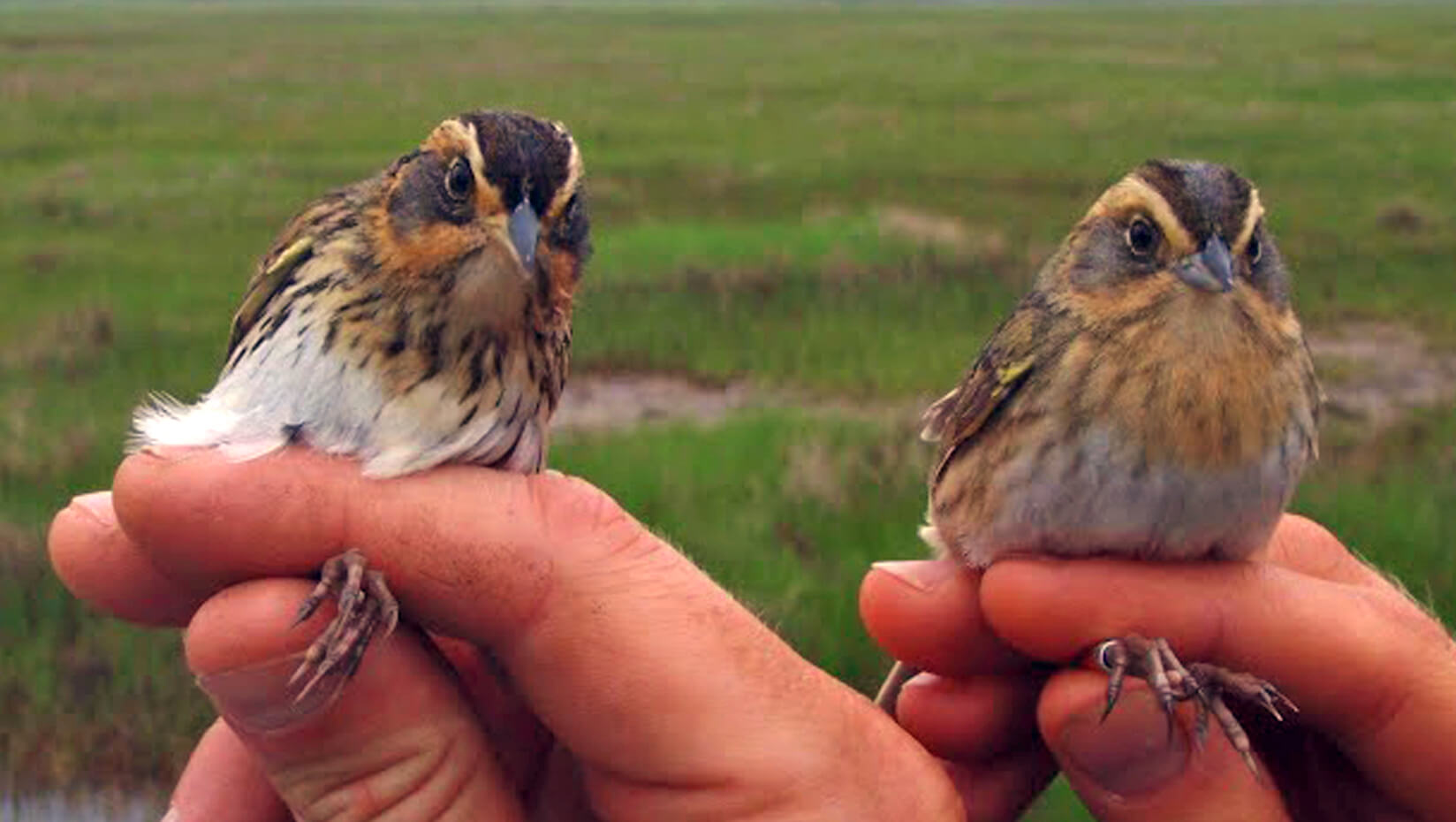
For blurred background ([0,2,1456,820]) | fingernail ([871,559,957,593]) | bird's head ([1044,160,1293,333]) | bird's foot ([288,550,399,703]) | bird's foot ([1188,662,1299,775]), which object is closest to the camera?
bird's foot ([288,550,399,703])

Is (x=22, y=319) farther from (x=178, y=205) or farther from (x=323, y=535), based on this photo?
(x=323, y=535)

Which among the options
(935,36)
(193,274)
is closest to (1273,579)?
(193,274)

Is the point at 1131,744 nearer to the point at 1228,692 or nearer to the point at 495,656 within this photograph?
the point at 1228,692

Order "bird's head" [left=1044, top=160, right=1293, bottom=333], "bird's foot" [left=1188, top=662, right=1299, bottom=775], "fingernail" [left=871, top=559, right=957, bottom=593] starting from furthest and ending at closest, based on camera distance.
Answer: "fingernail" [left=871, top=559, right=957, bottom=593] < "bird's head" [left=1044, top=160, right=1293, bottom=333] < "bird's foot" [left=1188, top=662, right=1299, bottom=775]

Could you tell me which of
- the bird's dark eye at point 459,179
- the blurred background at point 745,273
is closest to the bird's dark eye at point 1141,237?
the bird's dark eye at point 459,179

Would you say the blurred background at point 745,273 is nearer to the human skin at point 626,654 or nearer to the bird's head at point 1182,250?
the human skin at point 626,654

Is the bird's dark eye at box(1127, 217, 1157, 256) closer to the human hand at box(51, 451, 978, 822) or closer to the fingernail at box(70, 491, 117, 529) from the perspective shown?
the human hand at box(51, 451, 978, 822)

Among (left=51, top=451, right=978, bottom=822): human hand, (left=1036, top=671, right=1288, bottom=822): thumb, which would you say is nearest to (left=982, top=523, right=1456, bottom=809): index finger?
(left=1036, top=671, right=1288, bottom=822): thumb

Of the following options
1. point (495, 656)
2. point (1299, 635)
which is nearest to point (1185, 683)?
point (1299, 635)
